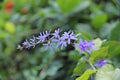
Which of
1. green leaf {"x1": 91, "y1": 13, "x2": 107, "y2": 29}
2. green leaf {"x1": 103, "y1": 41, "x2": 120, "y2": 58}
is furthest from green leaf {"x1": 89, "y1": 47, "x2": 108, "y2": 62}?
green leaf {"x1": 91, "y1": 13, "x2": 107, "y2": 29}

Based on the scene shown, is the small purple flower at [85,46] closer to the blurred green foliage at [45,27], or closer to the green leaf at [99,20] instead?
the blurred green foliage at [45,27]

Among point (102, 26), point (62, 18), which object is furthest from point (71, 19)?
point (102, 26)

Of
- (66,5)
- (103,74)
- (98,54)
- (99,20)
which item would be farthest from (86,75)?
(66,5)

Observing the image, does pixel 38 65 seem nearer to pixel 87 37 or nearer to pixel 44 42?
pixel 87 37

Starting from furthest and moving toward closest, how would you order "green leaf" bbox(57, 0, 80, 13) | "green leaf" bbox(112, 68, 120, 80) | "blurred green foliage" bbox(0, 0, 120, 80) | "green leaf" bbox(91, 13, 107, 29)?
1. "green leaf" bbox(57, 0, 80, 13)
2. "green leaf" bbox(91, 13, 107, 29)
3. "blurred green foliage" bbox(0, 0, 120, 80)
4. "green leaf" bbox(112, 68, 120, 80)

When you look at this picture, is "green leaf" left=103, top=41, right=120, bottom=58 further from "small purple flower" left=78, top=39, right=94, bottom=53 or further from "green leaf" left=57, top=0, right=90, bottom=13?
"green leaf" left=57, top=0, right=90, bottom=13

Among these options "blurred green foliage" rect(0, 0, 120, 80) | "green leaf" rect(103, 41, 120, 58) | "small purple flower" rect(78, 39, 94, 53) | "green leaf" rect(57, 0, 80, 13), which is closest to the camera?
"small purple flower" rect(78, 39, 94, 53)

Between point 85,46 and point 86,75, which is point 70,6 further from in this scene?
point 86,75

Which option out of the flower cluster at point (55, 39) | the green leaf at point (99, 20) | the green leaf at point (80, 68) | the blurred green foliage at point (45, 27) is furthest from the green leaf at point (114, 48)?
the green leaf at point (99, 20)

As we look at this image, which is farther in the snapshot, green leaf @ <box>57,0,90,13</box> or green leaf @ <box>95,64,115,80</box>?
green leaf @ <box>57,0,90,13</box>
